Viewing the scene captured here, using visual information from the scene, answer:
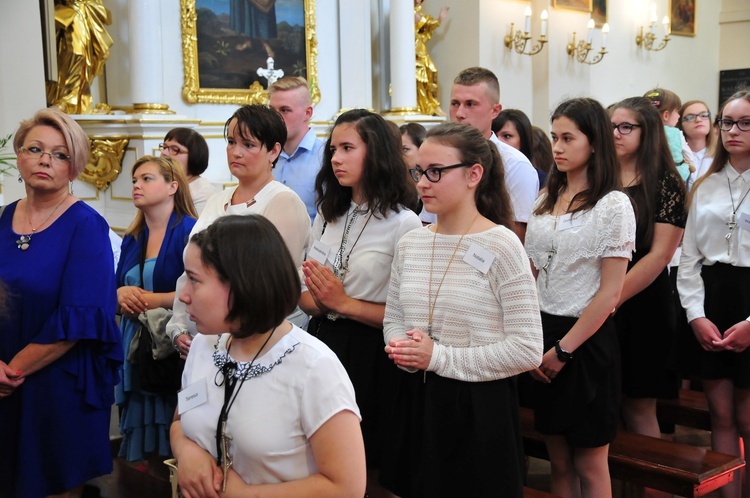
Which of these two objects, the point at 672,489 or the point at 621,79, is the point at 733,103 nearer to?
A: the point at 672,489

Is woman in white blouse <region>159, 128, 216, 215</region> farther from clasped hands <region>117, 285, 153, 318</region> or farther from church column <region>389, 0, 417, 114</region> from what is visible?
church column <region>389, 0, 417, 114</region>

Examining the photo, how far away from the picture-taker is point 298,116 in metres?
4.49

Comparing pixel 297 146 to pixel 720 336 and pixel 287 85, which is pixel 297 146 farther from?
pixel 720 336

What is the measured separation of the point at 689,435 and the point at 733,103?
7.51ft

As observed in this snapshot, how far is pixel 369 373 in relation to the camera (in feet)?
9.24

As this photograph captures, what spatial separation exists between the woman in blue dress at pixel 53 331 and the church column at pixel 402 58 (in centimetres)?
640

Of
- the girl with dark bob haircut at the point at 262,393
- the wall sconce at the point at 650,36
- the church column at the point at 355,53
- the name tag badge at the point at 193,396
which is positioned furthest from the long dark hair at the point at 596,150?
the wall sconce at the point at 650,36

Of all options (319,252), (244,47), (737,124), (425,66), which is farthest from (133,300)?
(425,66)

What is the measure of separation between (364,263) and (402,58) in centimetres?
640

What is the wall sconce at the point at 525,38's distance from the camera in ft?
32.6

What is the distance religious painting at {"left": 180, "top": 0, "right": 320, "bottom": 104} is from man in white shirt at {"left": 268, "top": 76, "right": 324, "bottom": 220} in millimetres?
3468

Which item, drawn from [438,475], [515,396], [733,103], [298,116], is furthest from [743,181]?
[298,116]

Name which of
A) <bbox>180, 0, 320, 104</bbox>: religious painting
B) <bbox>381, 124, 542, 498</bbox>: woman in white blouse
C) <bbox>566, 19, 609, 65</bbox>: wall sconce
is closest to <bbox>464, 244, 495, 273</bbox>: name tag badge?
<bbox>381, 124, 542, 498</bbox>: woman in white blouse

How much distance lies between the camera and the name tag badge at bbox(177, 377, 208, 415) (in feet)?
5.83
